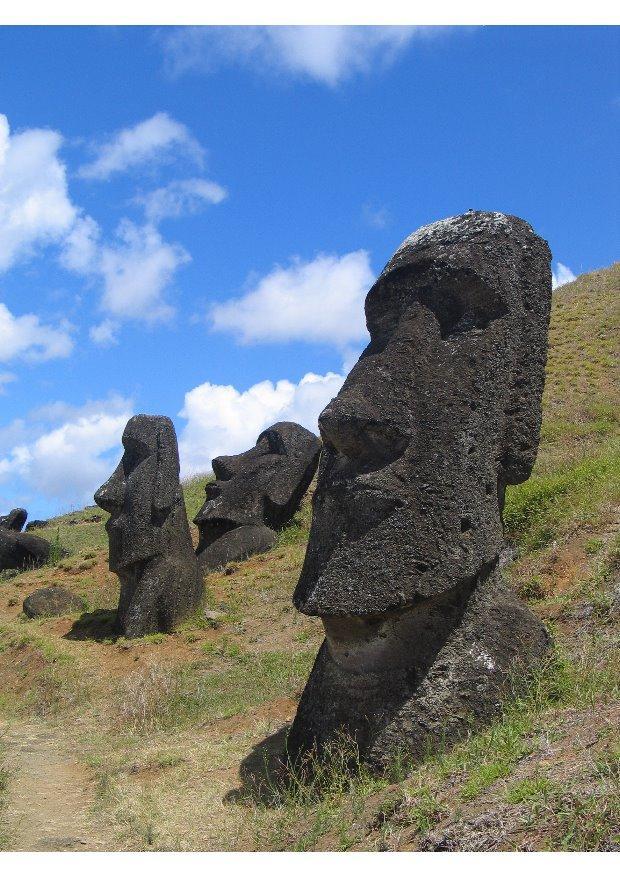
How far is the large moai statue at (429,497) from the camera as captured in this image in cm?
543

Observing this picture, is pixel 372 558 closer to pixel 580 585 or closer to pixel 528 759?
pixel 528 759

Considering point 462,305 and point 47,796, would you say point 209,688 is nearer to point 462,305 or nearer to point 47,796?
point 47,796

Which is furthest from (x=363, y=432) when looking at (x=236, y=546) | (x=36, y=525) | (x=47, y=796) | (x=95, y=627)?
(x=36, y=525)

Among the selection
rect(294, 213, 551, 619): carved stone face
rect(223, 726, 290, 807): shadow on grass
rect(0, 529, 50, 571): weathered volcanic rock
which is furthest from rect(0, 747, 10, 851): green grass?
rect(0, 529, 50, 571): weathered volcanic rock

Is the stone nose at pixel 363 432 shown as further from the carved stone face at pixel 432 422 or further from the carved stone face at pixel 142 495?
the carved stone face at pixel 142 495

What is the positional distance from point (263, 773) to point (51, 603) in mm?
8457

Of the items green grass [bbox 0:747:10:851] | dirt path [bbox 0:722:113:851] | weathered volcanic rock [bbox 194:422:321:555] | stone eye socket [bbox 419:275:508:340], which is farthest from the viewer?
weathered volcanic rock [bbox 194:422:321:555]

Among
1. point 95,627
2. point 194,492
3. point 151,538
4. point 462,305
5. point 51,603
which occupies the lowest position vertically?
point 95,627

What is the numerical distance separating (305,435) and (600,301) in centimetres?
1775

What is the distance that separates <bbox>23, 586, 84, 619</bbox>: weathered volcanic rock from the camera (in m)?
13.6

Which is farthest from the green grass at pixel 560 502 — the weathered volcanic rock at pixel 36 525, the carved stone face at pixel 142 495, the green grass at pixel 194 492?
the weathered volcanic rock at pixel 36 525

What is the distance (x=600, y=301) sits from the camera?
1230 inches

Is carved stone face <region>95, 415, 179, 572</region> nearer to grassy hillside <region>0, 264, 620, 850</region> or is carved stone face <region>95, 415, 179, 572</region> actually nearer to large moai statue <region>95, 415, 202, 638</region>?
large moai statue <region>95, 415, 202, 638</region>

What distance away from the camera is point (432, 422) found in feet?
18.8
